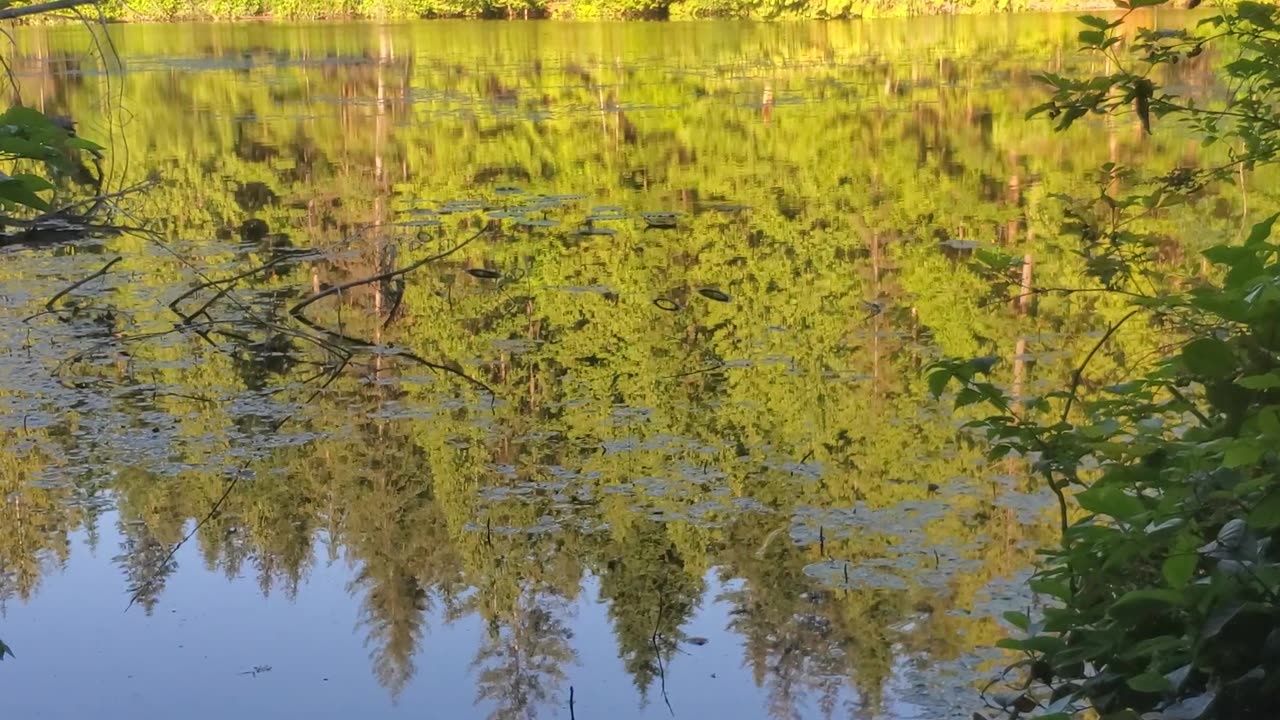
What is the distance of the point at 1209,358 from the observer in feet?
6.12

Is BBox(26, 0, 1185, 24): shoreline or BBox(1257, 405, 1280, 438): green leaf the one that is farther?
BBox(26, 0, 1185, 24): shoreline

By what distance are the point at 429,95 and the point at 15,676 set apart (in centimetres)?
1488

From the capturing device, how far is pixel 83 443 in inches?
203

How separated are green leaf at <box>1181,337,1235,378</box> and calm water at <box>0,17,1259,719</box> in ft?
3.22

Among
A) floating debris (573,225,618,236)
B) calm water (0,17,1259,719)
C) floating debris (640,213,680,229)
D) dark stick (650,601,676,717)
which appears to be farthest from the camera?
floating debris (640,213,680,229)

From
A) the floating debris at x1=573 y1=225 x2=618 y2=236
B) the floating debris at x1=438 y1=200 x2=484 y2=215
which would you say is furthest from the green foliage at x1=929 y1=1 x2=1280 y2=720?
the floating debris at x1=438 y1=200 x2=484 y2=215

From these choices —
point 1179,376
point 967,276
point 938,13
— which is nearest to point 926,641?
point 1179,376

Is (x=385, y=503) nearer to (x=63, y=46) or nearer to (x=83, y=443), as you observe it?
(x=83, y=443)

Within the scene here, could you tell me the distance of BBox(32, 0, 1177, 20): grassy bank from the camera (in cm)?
3462

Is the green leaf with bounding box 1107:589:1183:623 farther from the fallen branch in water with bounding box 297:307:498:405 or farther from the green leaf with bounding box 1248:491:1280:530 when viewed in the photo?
the fallen branch in water with bounding box 297:307:498:405

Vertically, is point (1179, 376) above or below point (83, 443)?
above

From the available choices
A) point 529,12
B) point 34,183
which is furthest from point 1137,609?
point 529,12

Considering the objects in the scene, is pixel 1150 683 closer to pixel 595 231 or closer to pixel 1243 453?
pixel 1243 453

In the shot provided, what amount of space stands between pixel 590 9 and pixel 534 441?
118 feet
